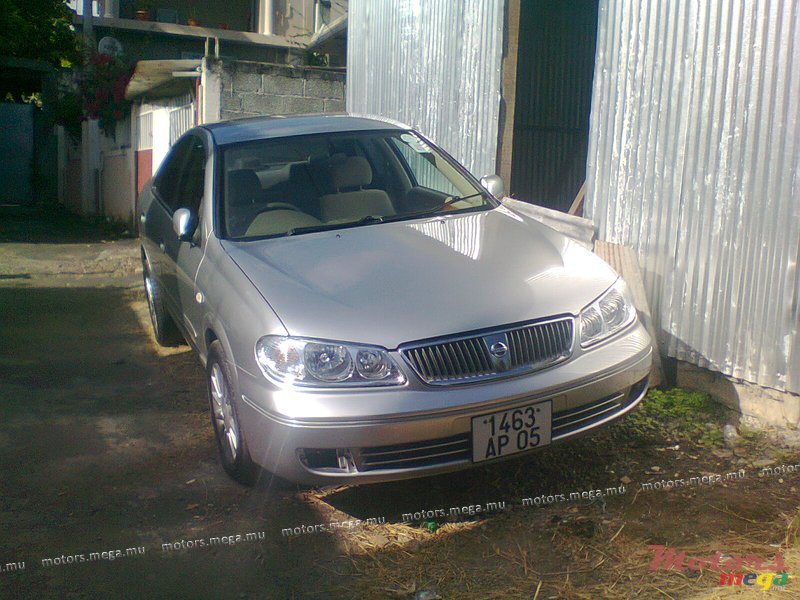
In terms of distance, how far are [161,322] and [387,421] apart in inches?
145

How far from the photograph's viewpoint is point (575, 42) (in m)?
8.48

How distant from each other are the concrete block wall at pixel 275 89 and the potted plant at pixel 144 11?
1269 cm

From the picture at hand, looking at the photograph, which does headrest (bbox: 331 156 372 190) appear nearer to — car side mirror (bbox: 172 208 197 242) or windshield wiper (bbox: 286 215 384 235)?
windshield wiper (bbox: 286 215 384 235)

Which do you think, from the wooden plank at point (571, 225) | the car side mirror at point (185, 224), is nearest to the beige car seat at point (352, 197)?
the car side mirror at point (185, 224)

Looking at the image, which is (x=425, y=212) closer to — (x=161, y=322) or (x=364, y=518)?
(x=364, y=518)

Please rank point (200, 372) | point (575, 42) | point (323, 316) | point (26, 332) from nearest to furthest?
point (323, 316), point (200, 372), point (26, 332), point (575, 42)

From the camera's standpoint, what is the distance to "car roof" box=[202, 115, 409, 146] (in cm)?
507

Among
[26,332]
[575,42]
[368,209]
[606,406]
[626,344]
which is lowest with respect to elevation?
[26,332]

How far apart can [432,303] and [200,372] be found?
3.01 meters

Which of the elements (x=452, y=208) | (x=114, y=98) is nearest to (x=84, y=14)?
(x=114, y=98)

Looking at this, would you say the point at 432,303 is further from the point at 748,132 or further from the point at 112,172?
the point at 112,172

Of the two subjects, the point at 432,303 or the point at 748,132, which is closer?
the point at 432,303

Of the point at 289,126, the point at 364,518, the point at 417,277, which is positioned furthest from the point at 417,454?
the point at 289,126

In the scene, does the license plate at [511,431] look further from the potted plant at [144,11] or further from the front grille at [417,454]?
the potted plant at [144,11]
